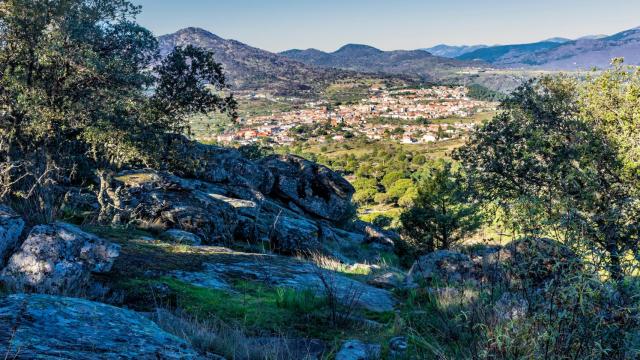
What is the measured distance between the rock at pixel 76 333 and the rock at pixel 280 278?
3.24 meters

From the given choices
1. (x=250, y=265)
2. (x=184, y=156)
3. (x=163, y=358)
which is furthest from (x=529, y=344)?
(x=184, y=156)

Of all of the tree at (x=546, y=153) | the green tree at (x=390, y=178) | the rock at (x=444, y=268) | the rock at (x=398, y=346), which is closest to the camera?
the rock at (x=398, y=346)

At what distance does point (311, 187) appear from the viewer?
32844 mm

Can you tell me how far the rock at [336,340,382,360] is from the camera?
4.61 m

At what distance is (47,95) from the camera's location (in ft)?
45.8

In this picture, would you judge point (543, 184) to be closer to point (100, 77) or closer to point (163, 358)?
point (100, 77)

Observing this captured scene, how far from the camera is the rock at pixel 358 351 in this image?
4.61 m

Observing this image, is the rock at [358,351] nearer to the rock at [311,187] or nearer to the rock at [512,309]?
the rock at [512,309]

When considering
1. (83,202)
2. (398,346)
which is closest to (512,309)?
(398,346)

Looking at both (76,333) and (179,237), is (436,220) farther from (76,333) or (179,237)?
(76,333)

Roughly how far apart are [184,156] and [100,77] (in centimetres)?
721

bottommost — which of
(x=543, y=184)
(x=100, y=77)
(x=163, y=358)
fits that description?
(x=543, y=184)

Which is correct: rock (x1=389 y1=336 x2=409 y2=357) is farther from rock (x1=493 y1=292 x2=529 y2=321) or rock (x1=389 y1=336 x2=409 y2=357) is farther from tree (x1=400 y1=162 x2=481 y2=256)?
tree (x1=400 y1=162 x2=481 y2=256)

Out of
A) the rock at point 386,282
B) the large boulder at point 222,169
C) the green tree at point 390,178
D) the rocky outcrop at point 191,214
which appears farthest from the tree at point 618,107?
the green tree at point 390,178
